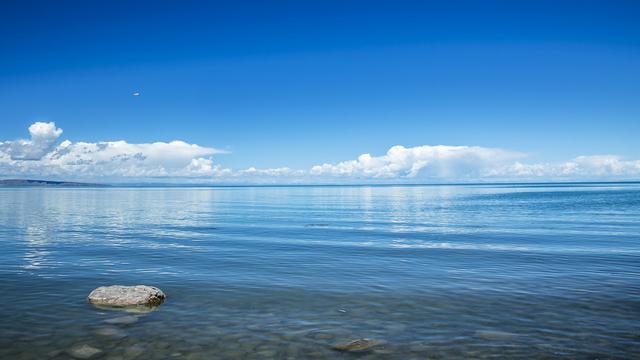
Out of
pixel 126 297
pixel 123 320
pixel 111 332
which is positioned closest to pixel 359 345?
pixel 111 332

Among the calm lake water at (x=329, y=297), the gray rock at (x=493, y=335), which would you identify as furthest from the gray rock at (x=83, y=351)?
the gray rock at (x=493, y=335)

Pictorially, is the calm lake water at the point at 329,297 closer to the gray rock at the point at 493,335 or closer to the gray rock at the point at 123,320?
the gray rock at the point at 493,335

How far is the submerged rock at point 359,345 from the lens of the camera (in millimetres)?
11555

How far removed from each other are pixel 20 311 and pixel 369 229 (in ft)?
105

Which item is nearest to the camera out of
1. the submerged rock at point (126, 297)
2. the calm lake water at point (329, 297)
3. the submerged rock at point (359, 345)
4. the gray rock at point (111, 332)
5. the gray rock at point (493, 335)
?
the submerged rock at point (359, 345)

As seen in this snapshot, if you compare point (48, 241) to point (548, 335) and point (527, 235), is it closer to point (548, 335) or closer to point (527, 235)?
point (548, 335)

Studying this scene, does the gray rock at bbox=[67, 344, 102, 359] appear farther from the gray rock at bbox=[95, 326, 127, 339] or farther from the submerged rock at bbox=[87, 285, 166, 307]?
the submerged rock at bbox=[87, 285, 166, 307]

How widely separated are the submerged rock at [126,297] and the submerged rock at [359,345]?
769 centimetres

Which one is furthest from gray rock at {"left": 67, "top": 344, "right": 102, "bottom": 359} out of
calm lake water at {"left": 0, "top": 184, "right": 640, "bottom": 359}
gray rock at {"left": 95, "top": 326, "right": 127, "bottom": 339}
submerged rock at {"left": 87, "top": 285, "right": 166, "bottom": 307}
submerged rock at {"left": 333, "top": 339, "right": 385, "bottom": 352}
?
submerged rock at {"left": 333, "top": 339, "right": 385, "bottom": 352}

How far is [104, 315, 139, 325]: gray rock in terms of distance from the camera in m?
13.7

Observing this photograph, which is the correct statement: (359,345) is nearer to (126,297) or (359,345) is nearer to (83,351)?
(83,351)

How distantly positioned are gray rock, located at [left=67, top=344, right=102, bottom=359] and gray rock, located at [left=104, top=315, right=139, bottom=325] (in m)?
1.89

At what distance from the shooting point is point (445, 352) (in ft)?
37.3

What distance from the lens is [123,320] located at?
1400 centimetres
